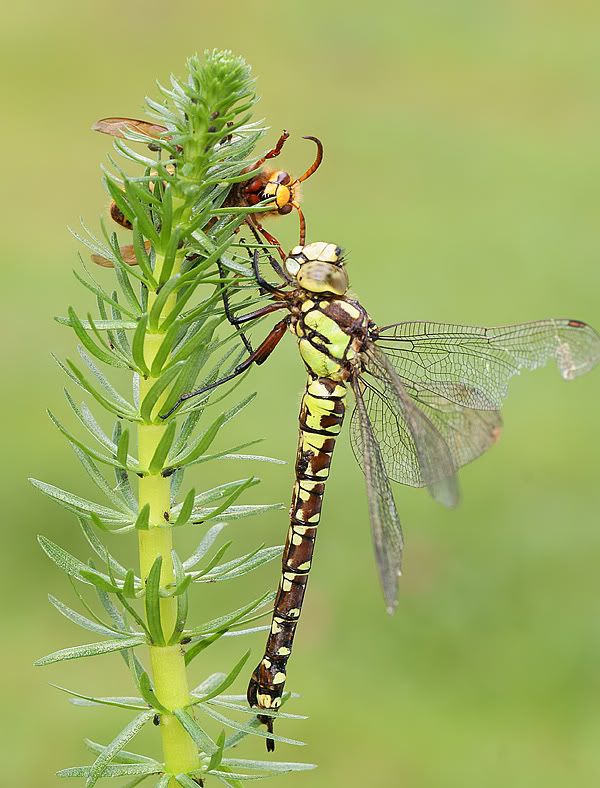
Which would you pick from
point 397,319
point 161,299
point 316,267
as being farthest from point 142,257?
point 397,319

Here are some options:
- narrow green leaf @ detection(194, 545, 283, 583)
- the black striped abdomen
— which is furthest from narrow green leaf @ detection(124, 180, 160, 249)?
the black striped abdomen

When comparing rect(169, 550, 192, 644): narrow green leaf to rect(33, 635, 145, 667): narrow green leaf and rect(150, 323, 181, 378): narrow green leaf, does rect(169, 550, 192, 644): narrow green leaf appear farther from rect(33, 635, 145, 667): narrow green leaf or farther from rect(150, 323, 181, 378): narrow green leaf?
rect(150, 323, 181, 378): narrow green leaf

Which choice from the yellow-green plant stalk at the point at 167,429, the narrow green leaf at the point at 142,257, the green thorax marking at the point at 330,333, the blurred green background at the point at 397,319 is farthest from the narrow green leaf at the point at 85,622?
the blurred green background at the point at 397,319

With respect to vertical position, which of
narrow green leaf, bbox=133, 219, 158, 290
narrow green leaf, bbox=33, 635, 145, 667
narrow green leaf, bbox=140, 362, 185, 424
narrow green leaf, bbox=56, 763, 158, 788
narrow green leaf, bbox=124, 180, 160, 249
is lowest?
narrow green leaf, bbox=56, 763, 158, 788

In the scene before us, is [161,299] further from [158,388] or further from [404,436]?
[404,436]

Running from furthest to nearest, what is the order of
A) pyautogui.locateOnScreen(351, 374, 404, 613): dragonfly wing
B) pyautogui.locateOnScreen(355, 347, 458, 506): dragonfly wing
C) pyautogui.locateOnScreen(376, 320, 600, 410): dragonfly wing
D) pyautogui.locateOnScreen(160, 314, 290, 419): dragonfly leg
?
pyautogui.locateOnScreen(376, 320, 600, 410): dragonfly wing, pyautogui.locateOnScreen(355, 347, 458, 506): dragonfly wing, pyautogui.locateOnScreen(351, 374, 404, 613): dragonfly wing, pyautogui.locateOnScreen(160, 314, 290, 419): dragonfly leg
